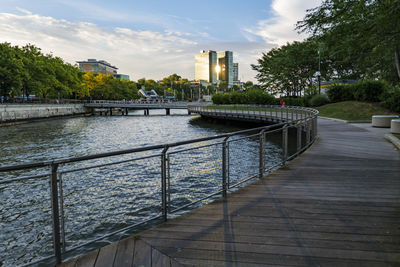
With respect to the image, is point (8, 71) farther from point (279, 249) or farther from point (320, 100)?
point (279, 249)

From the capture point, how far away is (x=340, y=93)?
3978cm

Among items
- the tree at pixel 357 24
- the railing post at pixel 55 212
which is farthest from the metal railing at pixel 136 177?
the tree at pixel 357 24

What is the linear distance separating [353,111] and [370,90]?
453cm

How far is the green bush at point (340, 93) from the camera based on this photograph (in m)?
38.6

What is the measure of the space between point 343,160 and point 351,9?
20.8 feet

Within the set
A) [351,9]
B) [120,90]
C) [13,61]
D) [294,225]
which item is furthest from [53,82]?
[294,225]

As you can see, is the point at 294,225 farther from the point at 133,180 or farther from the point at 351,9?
the point at 351,9

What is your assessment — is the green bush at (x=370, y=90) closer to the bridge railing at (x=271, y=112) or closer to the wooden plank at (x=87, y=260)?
the bridge railing at (x=271, y=112)

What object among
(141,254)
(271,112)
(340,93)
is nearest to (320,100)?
(340,93)

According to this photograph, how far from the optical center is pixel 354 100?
122 ft

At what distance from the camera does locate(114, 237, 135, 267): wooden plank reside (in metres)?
3.47

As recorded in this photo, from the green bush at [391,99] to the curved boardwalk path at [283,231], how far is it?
2638cm

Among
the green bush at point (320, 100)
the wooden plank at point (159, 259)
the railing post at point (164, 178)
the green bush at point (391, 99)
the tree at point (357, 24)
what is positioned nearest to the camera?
the wooden plank at point (159, 259)

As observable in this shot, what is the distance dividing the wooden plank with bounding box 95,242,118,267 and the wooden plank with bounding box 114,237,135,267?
5cm
